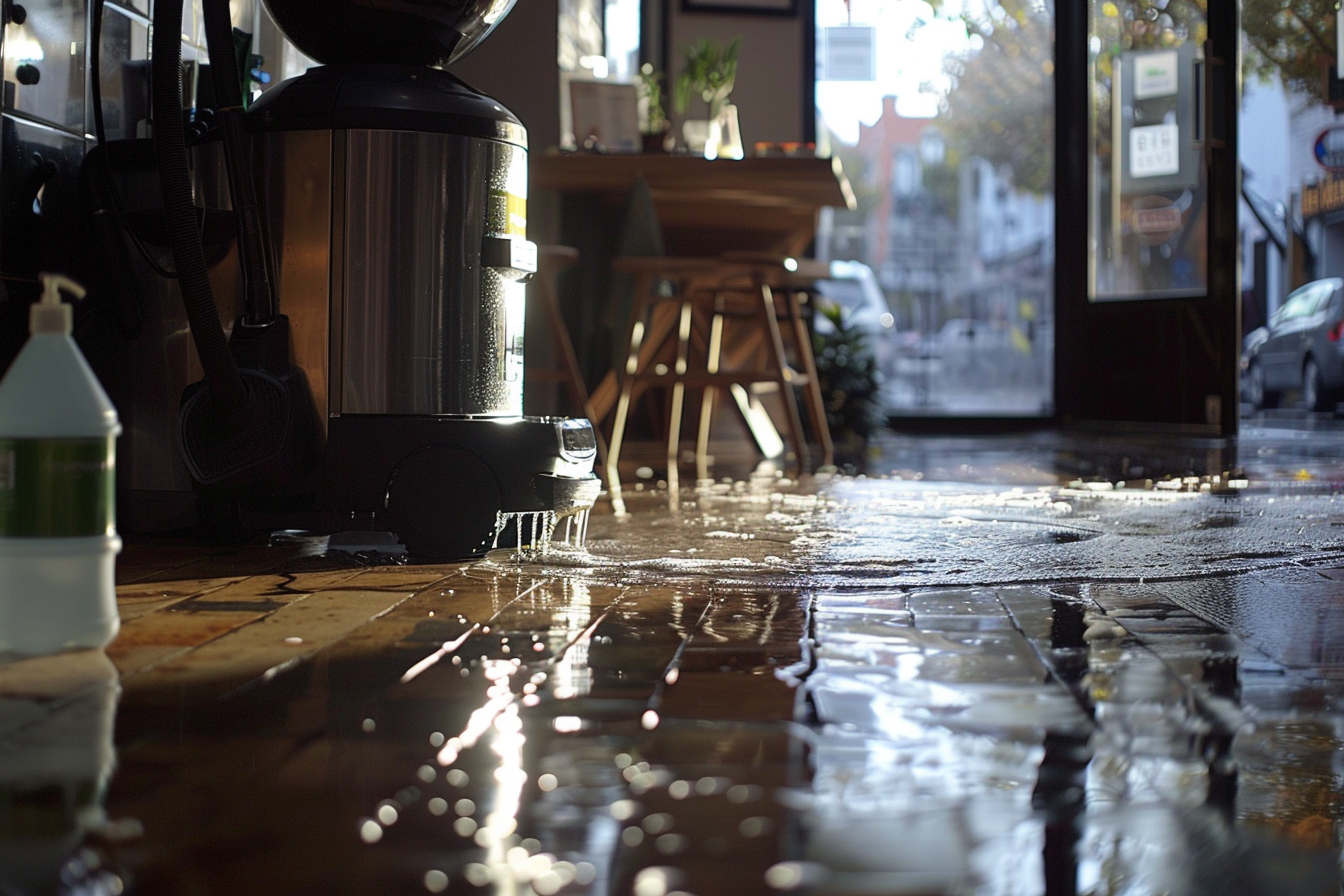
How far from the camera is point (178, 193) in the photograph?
6.55ft

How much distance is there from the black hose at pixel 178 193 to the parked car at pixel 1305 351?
8450 millimetres

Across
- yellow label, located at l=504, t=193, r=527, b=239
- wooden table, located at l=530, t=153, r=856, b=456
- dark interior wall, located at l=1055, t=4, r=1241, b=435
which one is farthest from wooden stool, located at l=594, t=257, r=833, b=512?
dark interior wall, located at l=1055, t=4, r=1241, b=435

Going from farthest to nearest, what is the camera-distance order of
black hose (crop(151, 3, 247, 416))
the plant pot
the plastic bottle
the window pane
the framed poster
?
1. the window pane
2. the plant pot
3. the framed poster
4. black hose (crop(151, 3, 247, 416))
5. the plastic bottle

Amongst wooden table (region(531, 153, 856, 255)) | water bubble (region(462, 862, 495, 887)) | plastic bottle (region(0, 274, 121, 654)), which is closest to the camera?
water bubble (region(462, 862, 495, 887))

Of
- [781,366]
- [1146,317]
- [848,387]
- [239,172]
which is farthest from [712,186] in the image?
[1146,317]

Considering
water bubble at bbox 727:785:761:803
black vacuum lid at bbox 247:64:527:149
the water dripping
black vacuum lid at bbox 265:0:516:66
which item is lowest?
water bubble at bbox 727:785:761:803

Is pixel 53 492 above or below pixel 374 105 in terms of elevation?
below

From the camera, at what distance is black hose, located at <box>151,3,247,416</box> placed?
1.98m

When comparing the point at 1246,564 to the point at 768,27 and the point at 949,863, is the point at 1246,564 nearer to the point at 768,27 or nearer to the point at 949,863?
the point at 949,863

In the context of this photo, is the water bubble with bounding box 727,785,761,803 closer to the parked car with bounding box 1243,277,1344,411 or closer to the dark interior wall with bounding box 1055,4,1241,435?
the dark interior wall with bounding box 1055,4,1241,435

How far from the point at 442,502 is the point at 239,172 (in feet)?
2.01

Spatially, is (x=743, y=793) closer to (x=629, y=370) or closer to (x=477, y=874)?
(x=477, y=874)

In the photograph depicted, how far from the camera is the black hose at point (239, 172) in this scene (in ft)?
6.82

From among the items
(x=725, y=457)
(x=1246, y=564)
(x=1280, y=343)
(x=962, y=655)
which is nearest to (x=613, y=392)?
(x=725, y=457)
